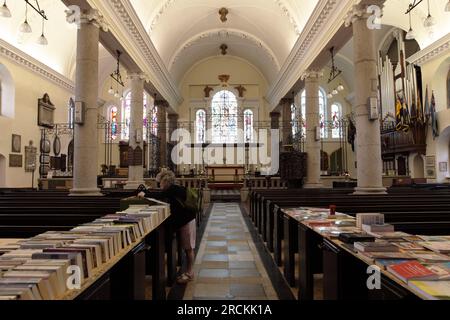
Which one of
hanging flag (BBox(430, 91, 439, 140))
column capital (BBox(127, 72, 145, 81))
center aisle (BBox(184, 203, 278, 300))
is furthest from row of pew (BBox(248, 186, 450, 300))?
hanging flag (BBox(430, 91, 439, 140))

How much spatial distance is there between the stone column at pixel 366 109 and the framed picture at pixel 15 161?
1282 cm

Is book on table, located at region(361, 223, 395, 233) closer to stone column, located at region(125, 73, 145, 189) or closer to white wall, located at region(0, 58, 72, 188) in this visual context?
stone column, located at region(125, 73, 145, 189)

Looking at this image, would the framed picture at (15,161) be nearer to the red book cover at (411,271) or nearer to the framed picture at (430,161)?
the red book cover at (411,271)

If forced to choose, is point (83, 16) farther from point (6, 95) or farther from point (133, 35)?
point (6, 95)

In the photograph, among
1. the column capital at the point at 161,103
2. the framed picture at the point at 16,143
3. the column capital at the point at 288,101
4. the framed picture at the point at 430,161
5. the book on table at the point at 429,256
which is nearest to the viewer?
the book on table at the point at 429,256

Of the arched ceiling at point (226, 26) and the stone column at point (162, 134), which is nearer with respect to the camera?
the arched ceiling at point (226, 26)

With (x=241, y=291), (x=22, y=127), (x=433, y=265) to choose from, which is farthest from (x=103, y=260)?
(x=22, y=127)

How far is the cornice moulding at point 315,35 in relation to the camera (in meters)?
9.56

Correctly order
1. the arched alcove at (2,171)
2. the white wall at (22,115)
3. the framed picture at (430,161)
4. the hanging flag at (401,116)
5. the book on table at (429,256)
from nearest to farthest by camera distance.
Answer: the book on table at (429,256), the arched alcove at (2,171), the white wall at (22,115), the framed picture at (430,161), the hanging flag at (401,116)

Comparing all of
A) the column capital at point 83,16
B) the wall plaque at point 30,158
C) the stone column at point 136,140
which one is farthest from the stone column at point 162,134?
the column capital at point 83,16

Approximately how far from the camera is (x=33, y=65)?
15.0m

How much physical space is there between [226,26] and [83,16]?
42.2 ft

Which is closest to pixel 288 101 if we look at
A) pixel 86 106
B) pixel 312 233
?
pixel 86 106

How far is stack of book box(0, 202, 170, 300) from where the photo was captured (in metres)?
1.59
